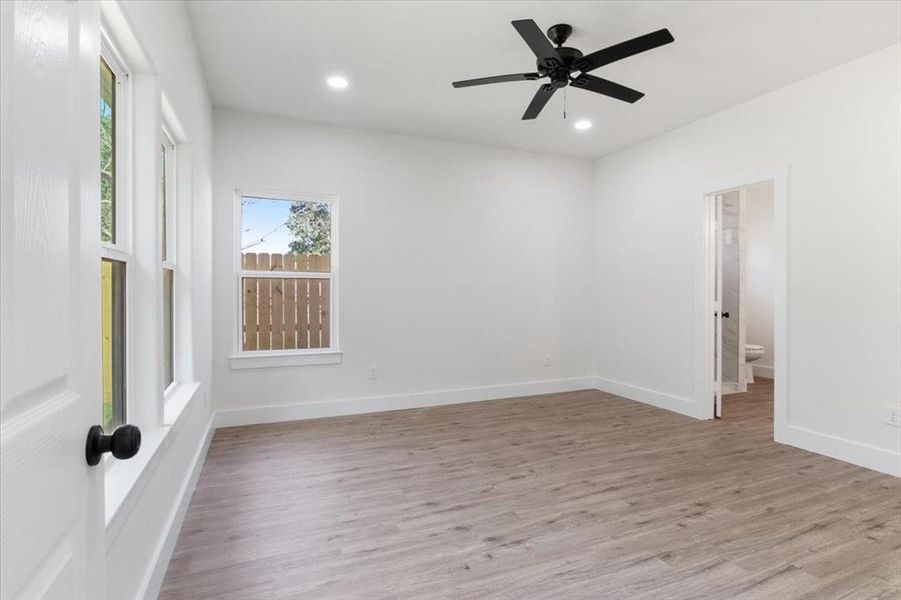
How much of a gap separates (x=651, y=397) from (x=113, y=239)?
15.9ft

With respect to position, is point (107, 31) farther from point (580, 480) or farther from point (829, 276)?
point (829, 276)

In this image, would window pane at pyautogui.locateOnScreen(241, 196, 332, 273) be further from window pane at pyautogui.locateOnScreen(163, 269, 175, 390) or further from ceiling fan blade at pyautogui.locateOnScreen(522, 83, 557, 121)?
ceiling fan blade at pyautogui.locateOnScreen(522, 83, 557, 121)

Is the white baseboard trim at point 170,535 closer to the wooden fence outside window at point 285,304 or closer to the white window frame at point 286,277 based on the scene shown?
the white window frame at point 286,277

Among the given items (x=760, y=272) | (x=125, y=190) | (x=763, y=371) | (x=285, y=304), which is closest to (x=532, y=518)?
(x=125, y=190)

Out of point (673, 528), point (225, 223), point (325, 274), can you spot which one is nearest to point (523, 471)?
point (673, 528)

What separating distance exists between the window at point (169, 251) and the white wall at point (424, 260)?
1437 millimetres

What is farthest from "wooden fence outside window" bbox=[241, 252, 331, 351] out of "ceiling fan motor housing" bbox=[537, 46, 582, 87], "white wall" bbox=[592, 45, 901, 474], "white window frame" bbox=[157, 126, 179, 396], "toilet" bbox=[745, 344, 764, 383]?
"toilet" bbox=[745, 344, 764, 383]

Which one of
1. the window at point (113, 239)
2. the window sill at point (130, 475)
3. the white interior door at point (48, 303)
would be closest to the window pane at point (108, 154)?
the window at point (113, 239)

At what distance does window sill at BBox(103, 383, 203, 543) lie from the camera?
1.33 m

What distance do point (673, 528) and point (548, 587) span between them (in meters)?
0.87

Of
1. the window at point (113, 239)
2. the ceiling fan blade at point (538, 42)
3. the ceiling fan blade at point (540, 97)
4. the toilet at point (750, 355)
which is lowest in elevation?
the toilet at point (750, 355)

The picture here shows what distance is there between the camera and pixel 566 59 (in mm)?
2807

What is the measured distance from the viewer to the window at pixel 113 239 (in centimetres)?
171

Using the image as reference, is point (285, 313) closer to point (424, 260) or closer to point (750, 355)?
point (424, 260)
